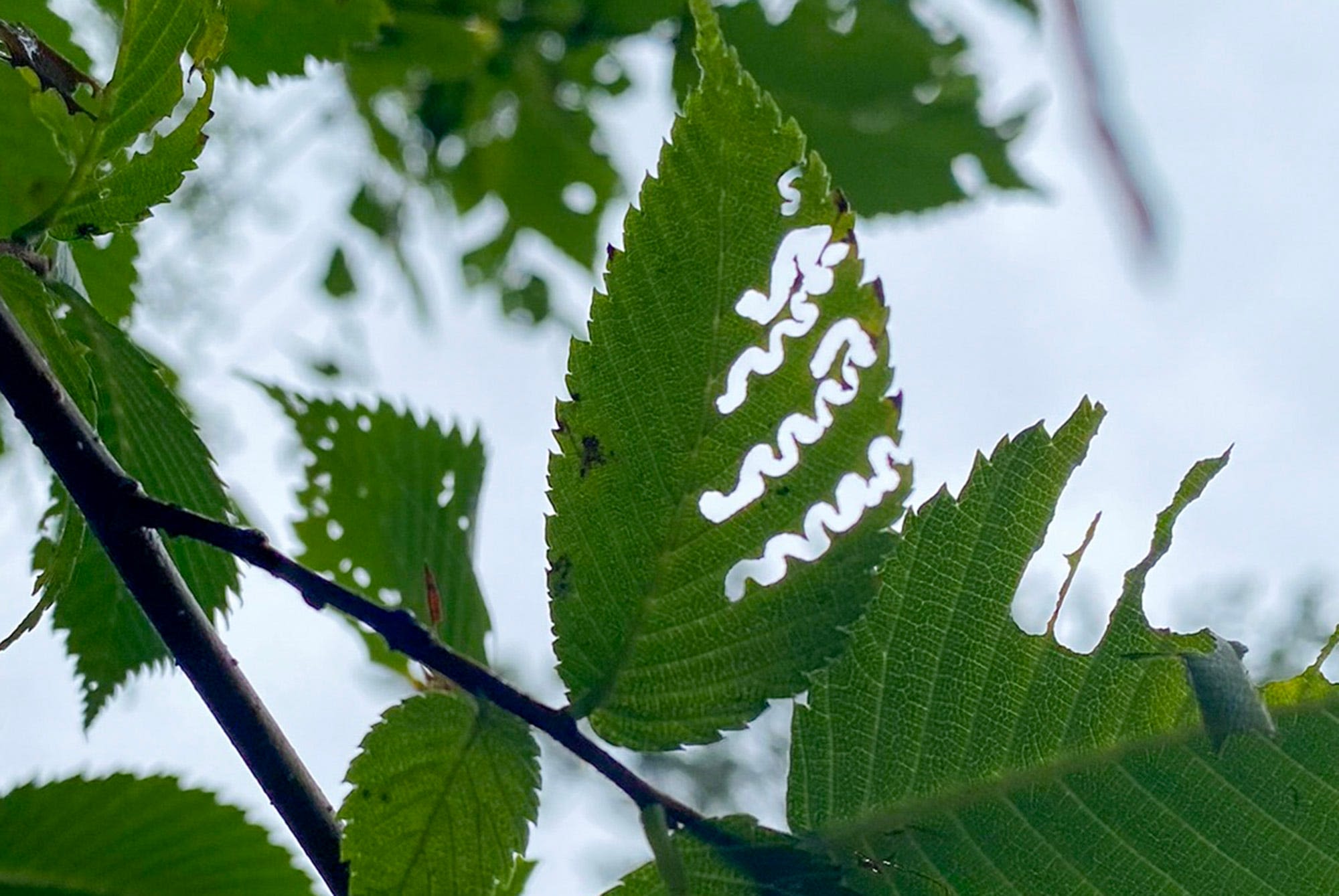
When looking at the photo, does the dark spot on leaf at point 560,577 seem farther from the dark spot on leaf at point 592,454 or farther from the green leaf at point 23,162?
the green leaf at point 23,162

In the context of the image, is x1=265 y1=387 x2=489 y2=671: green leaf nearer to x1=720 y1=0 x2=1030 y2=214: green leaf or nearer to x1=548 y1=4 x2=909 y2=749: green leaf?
x1=548 y1=4 x2=909 y2=749: green leaf

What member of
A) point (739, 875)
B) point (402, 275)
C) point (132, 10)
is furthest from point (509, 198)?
point (739, 875)

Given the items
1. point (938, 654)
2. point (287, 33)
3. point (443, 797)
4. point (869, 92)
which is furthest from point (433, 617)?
point (869, 92)

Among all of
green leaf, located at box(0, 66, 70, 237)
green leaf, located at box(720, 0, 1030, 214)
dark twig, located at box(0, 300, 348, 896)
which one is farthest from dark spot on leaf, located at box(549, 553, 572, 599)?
green leaf, located at box(720, 0, 1030, 214)

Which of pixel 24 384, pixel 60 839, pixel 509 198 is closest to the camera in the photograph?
pixel 24 384

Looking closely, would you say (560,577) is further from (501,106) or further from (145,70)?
(501,106)

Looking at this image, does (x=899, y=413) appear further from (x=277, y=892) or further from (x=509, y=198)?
(x=509, y=198)
